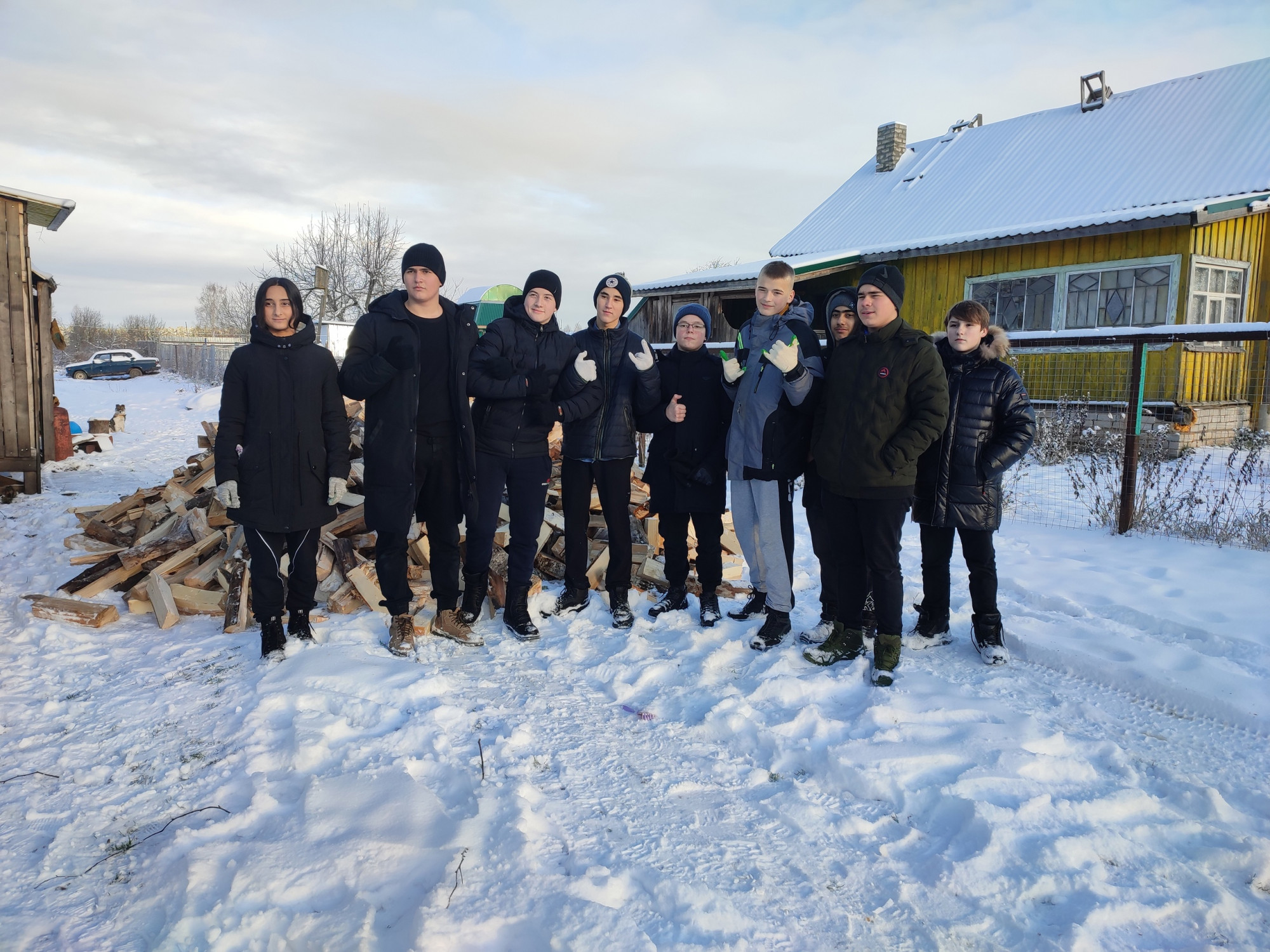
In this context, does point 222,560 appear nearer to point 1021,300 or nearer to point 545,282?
point 545,282

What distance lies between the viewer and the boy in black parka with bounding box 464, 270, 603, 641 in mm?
3936

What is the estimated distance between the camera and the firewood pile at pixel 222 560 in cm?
434

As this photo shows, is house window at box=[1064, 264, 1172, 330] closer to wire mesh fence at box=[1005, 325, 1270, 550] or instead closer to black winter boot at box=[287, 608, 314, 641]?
wire mesh fence at box=[1005, 325, 1270, 550]

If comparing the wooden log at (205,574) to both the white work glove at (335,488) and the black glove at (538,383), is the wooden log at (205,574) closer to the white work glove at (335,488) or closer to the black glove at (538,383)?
the white work glove at (335,488)

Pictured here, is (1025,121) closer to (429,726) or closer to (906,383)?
(906,383)

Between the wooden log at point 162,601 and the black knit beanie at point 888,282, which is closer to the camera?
the black knit beanie at point 888,282

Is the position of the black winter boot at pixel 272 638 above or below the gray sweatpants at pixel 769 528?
below

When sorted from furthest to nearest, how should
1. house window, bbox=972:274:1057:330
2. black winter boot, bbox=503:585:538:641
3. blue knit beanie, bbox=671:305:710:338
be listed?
house window, bbox=972:274:1057:330 → blue knit beanie, bbox=671:305:710:338 → black winter boot, bbox=503:585:538:641

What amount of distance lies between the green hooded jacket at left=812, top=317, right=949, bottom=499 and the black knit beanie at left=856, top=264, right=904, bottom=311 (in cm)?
11

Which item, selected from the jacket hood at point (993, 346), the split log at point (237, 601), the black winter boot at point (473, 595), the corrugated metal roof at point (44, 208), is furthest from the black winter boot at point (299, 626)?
the corrugated metal roof at point (44, 208)

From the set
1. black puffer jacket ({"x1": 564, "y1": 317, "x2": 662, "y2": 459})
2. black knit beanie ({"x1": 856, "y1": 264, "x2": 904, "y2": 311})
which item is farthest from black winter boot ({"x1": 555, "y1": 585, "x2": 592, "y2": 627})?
black knit beanie ({"x1": 856, "y1": 264, "x2": 904, "y2": 311})

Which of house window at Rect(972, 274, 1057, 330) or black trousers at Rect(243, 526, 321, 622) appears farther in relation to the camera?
house window at Rect(972, 274, 1057, 330)

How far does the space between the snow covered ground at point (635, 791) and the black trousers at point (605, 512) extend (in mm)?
396

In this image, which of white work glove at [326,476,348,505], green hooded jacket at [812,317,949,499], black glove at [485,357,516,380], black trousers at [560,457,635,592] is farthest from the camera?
black trousers at [560,457,635,592]
